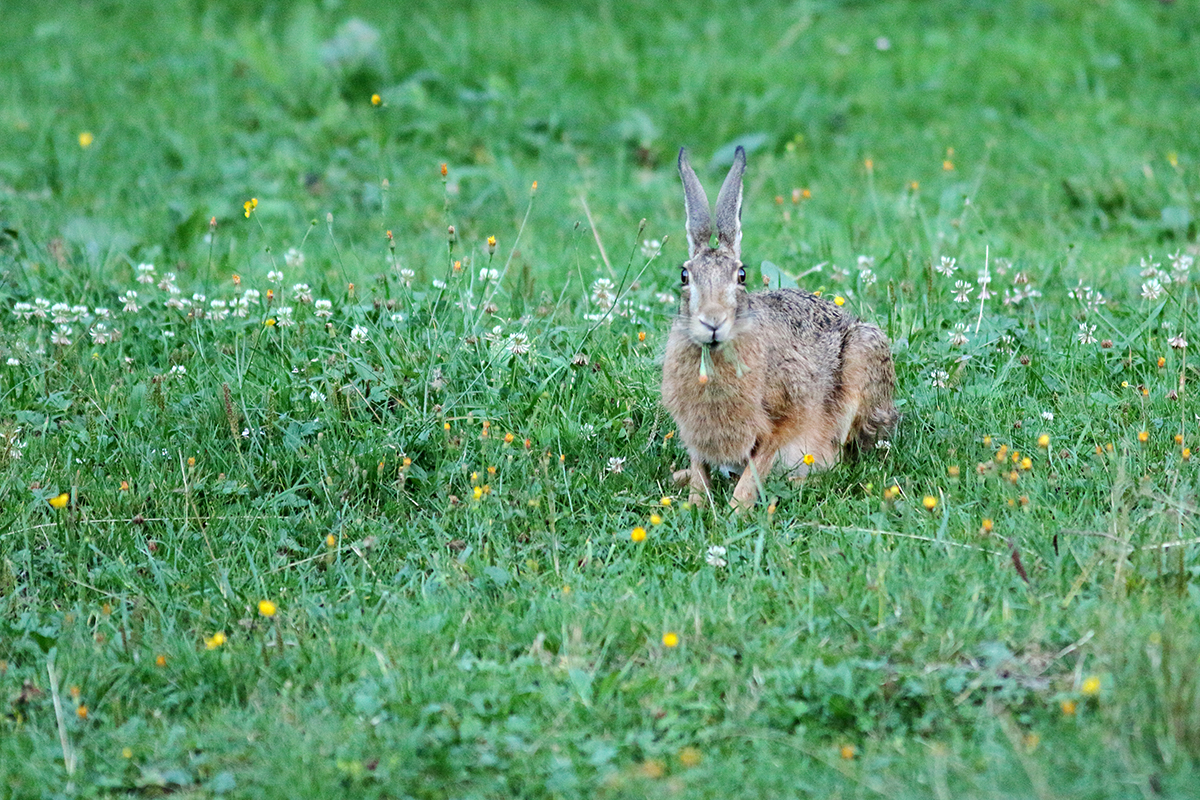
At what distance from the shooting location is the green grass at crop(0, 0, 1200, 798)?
3.69 metres

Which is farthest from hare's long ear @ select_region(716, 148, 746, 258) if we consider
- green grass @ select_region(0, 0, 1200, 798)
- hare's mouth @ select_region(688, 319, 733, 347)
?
green grass @ select_region(0, 0, 1200, 798)

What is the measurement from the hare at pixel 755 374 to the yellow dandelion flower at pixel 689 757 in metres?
1.58

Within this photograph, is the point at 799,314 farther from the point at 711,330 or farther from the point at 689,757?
the point at 689,757

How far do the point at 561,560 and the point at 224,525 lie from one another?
130 centimetres

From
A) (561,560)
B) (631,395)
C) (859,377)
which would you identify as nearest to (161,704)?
(561,560)

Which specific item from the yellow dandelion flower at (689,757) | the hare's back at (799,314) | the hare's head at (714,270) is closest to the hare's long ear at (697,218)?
the hare's head at (714,270)

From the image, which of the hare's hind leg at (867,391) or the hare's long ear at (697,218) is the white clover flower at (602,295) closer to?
the hare's long ear at (697,218)

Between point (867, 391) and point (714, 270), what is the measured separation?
1024 millimetres

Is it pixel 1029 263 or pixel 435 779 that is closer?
pixel 435 779

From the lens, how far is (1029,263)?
23.7ft

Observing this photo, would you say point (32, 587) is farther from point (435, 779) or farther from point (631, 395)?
point (631, 395)

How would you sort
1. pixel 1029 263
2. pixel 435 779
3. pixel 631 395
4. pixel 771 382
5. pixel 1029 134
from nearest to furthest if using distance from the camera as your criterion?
pixel 435 779, pixel 771 382, pixel 631 395, pixel 1029 263, pixel 1029 134

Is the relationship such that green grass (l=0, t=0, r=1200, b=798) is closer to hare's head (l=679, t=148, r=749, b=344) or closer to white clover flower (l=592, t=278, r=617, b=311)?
white clover flower (l=592, t=278, r=617, b=311)

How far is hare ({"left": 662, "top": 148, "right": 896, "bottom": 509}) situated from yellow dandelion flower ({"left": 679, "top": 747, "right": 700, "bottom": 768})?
1.58m
